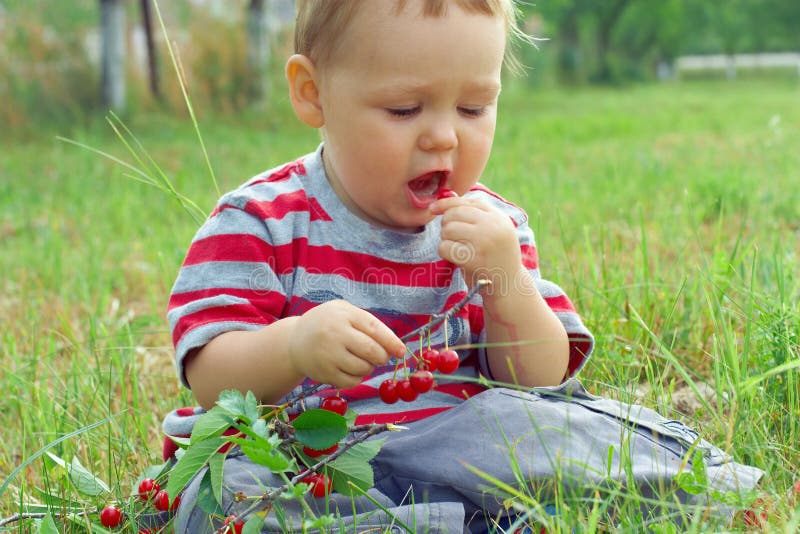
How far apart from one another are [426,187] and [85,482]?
0.92 m

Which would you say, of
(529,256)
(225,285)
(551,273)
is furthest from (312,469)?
(551,273)

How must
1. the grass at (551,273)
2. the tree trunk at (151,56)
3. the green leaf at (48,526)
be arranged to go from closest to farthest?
the green leaf at (48,526) < the grass at (551,273) < the tree trunk at (151,56)

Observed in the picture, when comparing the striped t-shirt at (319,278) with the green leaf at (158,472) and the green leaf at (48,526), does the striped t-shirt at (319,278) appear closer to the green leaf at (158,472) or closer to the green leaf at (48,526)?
the green leaf at (158,472)

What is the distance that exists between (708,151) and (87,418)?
18.7 feet

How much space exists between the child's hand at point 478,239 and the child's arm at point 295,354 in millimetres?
292

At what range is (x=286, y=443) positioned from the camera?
1.65m

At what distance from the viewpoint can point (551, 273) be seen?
8.87ft

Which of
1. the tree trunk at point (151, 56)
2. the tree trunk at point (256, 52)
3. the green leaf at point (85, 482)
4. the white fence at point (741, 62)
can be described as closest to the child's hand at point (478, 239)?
the green leaf at point (85, 482)

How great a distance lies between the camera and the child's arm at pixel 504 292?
1812 millimetres

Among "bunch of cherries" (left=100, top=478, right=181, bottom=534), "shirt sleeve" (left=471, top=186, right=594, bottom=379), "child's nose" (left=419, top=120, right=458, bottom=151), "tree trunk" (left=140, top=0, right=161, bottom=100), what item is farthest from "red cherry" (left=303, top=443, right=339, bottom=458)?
"tree trunk" (left=140, top=0, right=161, bottom=100)

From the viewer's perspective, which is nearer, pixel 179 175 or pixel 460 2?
pixel 460 2

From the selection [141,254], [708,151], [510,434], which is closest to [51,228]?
[141,254]

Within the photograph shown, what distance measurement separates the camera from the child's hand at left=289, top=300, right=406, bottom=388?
1577 millimetres

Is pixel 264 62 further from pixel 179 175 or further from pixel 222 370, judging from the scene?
pixel 222 370
